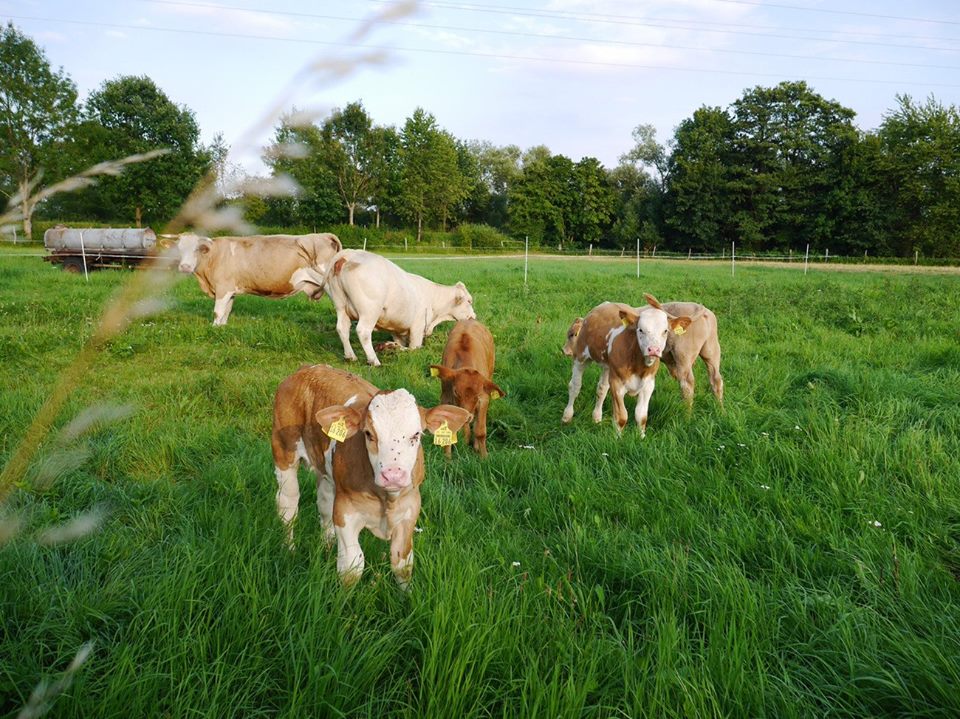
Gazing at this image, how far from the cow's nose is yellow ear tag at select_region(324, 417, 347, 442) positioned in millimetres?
366

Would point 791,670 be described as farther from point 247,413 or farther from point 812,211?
point 812,211

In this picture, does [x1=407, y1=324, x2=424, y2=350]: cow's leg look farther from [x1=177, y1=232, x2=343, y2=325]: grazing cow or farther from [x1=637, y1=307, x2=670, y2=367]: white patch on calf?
[x1=637, y1=307, x2=670, y2=367]: white patch on calf

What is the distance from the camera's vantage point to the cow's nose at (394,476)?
282cm

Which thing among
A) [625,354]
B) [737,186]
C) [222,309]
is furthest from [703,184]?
[625,354]

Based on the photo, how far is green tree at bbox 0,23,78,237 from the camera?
1201 mm

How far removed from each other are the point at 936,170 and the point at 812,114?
1037 centimetres

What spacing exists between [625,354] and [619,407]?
619 millimetres

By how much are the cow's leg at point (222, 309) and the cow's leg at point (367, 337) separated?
2.88 meters

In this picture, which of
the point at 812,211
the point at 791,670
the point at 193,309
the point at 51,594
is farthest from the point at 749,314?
the point at 812,211

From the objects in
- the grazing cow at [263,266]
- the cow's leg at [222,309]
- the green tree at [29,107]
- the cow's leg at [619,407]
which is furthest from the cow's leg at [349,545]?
the grazing cow at [263,266]

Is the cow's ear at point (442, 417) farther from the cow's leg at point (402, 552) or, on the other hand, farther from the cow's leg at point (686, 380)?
the cow's leg at point (686, 380)

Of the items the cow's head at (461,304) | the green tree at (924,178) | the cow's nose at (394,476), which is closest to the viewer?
the cow's nose at (394,476)

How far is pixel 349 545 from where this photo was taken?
308 cm

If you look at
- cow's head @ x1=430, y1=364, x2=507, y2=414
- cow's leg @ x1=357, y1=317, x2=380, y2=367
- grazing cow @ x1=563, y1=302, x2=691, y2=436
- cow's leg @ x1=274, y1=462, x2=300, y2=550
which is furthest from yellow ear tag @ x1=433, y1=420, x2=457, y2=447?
cow's leg @ x1=357, y1=317, x2=380, y2=367
